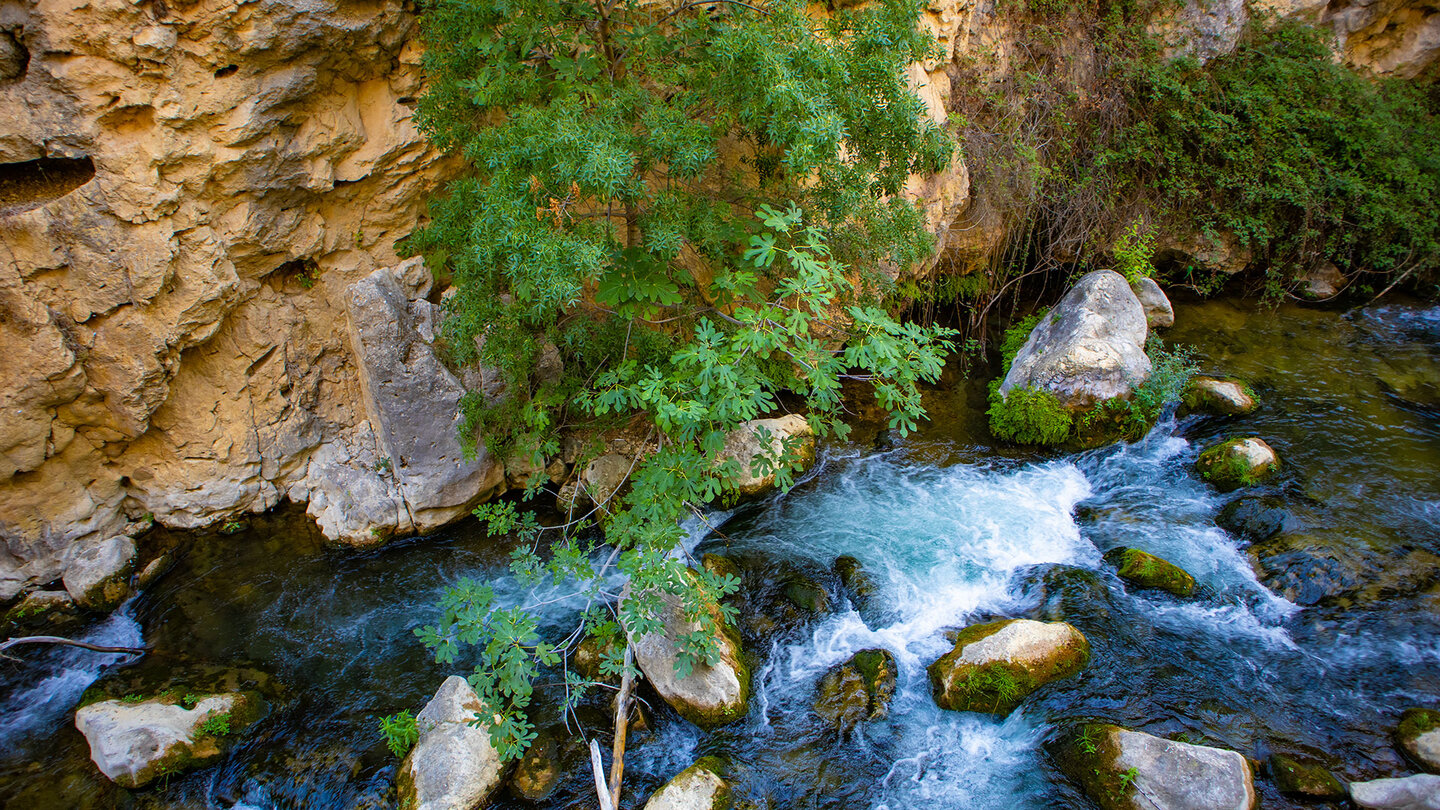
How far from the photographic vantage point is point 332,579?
7359mm

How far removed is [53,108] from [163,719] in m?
5.70

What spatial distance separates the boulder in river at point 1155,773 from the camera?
4551 mm

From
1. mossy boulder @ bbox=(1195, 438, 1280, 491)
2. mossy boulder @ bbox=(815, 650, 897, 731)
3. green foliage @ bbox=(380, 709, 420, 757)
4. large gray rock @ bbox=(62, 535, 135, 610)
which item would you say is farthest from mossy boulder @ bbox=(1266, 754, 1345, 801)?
large gray rock @ bbox=(62, 535, 135, 610)

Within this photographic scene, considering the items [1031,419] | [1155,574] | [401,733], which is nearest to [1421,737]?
[1155,574]

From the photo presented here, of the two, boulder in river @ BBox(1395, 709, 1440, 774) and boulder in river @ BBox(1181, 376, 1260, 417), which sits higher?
boulder in river @ BBox(1181, 376, 1260, 417)

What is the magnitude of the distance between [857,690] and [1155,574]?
328cm

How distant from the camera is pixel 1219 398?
28.5 feet

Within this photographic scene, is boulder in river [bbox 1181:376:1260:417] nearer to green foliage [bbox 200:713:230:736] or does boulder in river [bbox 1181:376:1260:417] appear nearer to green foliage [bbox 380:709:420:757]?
green foliage [bbox 380:709:420:757]

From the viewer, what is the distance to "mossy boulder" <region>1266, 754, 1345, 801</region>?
468 centimetres

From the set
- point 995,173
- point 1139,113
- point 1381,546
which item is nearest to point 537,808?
point 1381,546

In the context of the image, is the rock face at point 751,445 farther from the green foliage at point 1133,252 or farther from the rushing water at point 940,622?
the green foliage at point 1133,252

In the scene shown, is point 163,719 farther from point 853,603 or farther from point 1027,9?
point 1027,9

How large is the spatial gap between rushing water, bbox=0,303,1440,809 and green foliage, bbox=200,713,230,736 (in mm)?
237

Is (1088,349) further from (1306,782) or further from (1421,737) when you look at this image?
(1306,782)
